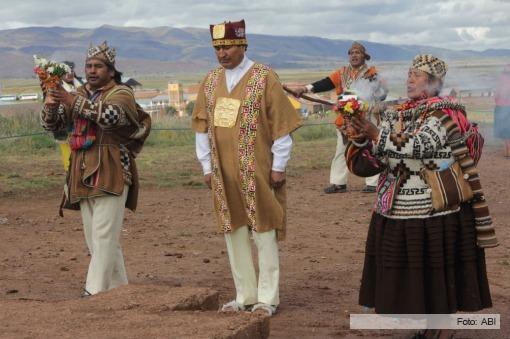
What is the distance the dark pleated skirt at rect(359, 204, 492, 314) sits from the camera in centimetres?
585

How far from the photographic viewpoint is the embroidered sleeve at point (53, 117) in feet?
22.5

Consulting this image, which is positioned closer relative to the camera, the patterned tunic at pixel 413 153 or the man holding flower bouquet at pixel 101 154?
the patterned tunic at pixel 413 153

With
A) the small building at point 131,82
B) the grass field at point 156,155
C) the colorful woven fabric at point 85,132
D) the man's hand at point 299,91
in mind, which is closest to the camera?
the colorful woven fabric at point 85,132

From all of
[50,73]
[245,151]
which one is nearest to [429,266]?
[245,151]

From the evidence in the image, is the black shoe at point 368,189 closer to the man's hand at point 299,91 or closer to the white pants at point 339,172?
the white pants at point 339,172

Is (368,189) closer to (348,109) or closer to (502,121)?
(502,121)

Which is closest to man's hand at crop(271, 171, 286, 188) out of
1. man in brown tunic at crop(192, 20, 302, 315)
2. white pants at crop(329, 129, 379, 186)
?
man in brown tunic at crop(192, 20, 302, 315)

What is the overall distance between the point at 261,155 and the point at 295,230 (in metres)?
3.88

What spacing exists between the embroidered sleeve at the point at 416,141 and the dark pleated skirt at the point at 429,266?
0.41 m

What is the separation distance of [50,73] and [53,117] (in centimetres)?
31

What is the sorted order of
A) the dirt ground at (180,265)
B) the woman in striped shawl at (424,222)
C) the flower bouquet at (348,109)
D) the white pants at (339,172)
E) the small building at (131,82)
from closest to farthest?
the dirt ground at (180,265)
the flower bouquet at (348,109)
the woman in striped shawl at (424,222)
the small building at (131,82)
the white pants at (339,172)

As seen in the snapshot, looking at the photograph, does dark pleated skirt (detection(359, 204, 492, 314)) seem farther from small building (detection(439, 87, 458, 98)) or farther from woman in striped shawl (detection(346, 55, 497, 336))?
small building (detection(439, 87, 458, 98))

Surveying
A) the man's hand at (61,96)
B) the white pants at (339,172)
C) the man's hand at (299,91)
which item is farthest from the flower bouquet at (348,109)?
the white pants at (339,172)

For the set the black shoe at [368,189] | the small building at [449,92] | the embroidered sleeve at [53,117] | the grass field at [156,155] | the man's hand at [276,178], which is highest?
the small building at [449,92]
